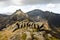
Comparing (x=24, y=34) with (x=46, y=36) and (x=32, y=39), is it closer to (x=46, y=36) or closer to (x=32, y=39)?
(x=32, y=39)

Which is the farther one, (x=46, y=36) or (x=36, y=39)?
(x=46, y=36)

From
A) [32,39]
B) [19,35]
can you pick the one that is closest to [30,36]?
[32,39]

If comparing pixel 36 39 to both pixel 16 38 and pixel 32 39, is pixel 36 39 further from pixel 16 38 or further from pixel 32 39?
pixel 16 38

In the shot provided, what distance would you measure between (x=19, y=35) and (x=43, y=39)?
34.7 m

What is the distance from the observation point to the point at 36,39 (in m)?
177

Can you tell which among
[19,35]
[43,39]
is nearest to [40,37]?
[43,39]

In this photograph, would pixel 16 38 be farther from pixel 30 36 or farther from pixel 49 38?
pixel 49 38

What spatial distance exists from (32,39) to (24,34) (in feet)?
62.4

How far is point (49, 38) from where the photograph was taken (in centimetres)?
19312

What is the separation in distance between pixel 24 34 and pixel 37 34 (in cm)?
1916

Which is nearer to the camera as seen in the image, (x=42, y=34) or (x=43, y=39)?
(x=43, y=39)

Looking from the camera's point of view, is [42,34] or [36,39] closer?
[36,39]

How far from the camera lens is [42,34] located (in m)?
191

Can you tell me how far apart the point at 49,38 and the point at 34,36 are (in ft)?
82.0
